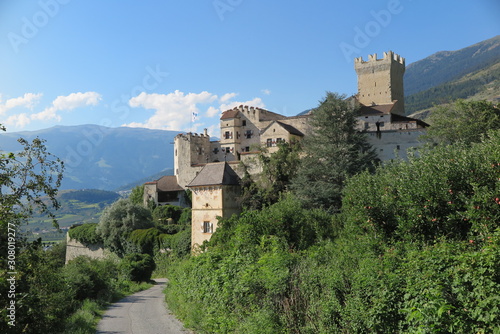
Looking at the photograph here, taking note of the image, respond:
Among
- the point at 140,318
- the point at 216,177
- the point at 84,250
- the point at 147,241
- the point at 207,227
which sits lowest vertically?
the point at 84,250

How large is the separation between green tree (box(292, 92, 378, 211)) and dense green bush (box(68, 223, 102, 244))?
28.0 m

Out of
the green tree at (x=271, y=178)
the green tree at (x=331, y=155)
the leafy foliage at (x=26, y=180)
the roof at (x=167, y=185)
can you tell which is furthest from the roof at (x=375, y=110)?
the leafy foliage at (x=26, y=180)

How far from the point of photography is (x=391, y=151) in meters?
45.6

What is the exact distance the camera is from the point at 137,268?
121 feet

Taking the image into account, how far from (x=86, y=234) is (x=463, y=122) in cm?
4476

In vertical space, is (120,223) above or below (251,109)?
below

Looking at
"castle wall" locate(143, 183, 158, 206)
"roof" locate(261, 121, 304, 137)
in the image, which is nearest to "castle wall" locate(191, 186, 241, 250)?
"roof" locate(261, 121, 304, 137)

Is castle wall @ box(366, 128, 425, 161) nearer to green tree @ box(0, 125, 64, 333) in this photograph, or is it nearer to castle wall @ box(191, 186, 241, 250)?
castle wall @ box(191, 186, 241, 250)

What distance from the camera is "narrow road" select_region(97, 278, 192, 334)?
59.5 feet

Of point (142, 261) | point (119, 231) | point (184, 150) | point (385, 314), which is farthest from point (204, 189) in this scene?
point (385, 314)

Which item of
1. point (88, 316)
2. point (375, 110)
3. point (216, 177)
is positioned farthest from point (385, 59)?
point (88, 316)

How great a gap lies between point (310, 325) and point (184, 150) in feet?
172

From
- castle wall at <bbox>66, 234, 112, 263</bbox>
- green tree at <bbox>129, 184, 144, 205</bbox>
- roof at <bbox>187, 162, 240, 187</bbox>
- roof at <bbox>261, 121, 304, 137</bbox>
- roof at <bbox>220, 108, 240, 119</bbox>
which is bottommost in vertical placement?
castle wall at <bbox>66, 234, 112, 263</bbox>

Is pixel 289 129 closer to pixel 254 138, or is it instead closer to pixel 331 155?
pixel 254 138
